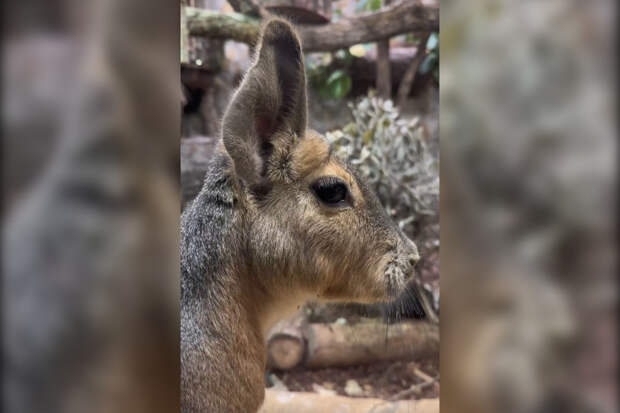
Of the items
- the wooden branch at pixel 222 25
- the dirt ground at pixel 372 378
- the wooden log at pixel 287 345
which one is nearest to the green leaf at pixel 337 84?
the wooden branch at pixel 222 25

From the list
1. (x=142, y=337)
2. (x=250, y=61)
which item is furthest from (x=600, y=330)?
(x=250, y=61)

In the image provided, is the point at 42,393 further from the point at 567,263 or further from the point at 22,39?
the point at 567,263

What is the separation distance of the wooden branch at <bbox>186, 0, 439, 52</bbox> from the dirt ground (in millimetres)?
736

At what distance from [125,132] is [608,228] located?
0.49m

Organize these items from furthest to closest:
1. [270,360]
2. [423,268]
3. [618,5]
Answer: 1. [270,360]
2. [423,268]
3. [618,5]

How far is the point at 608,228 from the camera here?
1.47 feet

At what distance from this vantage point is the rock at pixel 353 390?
1.15 metres

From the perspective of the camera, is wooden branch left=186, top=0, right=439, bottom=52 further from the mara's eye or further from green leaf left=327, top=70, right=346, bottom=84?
the mara's eye

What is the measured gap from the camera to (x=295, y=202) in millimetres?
991

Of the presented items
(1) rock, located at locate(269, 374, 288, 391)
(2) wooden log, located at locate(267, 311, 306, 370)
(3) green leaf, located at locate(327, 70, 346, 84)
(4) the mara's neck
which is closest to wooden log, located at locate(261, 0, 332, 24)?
(3) green leaf, located at locate(327, 70, 346, 84)

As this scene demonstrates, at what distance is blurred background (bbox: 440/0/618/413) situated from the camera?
45 centimetres

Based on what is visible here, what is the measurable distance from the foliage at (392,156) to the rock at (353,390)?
0.39 m

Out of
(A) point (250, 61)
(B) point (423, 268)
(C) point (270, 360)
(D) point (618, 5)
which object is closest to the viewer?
(D) point (618, 5)

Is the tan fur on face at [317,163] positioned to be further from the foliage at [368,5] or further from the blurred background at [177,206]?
the blurred background at [177,206]
